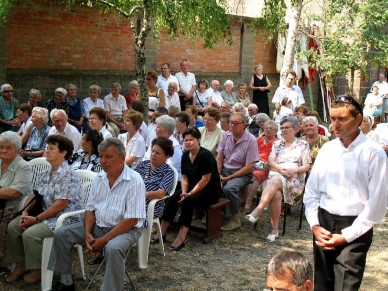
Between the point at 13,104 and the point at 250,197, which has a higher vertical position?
the point at 13,104

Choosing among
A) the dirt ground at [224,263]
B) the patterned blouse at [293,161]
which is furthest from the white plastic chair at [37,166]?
the patterned blouse at [293,161]

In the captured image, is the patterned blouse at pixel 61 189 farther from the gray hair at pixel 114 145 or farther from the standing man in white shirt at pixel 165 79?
the standing man in white shirt at pixel 165 79

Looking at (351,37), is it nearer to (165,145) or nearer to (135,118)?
(135,118)

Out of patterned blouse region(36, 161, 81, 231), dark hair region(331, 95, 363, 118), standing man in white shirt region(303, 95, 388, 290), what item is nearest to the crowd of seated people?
patterned blouse region(36, 161, 81, 231)

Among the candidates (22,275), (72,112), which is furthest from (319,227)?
(72,112)

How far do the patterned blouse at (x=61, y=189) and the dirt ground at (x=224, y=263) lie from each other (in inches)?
24.9

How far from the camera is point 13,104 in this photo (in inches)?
368

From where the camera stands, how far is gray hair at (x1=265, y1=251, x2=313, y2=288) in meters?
2.52

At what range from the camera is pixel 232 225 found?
6789mm

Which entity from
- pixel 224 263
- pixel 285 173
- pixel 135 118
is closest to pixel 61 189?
pixel 224 263

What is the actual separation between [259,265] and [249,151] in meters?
1.66

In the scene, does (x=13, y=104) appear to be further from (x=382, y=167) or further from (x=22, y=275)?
(x=382, y=167)

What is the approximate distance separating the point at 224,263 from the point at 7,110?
5382mm

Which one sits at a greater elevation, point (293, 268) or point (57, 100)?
point (57, 100)
